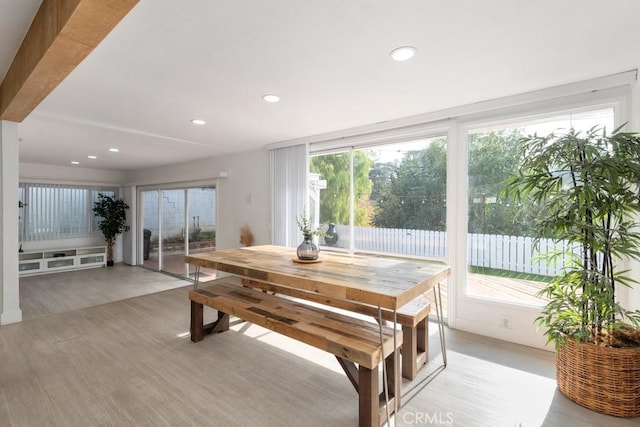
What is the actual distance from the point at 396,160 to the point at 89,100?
3.18 meters

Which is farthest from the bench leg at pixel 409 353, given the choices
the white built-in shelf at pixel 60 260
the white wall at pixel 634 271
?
the white built-in shelf at pixel 60 260

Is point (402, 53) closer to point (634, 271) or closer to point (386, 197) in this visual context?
point (386, 197)

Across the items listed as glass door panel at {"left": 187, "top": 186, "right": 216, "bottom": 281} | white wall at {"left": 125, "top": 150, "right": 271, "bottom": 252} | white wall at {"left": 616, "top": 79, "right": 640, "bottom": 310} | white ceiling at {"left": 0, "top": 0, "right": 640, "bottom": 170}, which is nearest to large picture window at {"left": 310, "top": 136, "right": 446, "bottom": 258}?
white ceiling at {"left": 0, "top": 0, "right": 640, "bottom": 170}

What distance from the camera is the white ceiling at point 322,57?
4.91 feet

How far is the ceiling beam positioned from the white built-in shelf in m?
5.49

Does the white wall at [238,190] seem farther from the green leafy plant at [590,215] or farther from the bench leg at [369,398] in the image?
the green leafy plant at [590,215]

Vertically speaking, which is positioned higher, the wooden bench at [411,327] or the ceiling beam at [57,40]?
the ceiling beam at [57,40]

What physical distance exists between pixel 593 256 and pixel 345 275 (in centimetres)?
159

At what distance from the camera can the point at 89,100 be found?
105 inches

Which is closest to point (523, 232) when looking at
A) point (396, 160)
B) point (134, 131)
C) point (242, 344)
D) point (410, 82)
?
point (396, 160)

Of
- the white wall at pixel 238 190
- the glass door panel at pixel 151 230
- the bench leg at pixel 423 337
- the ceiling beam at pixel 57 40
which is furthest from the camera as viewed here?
the glass door panel at pixel 151 230

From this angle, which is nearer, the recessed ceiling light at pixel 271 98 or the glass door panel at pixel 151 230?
the recessed ceiling light at pixel 271 98

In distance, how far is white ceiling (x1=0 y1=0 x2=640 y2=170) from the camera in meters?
1.50

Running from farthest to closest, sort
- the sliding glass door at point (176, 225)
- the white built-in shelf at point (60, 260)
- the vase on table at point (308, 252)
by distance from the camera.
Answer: the white built-in shelf at point (60, 260), the sliding glass door at point (176, 225), the vase on table at point (308, 252)
